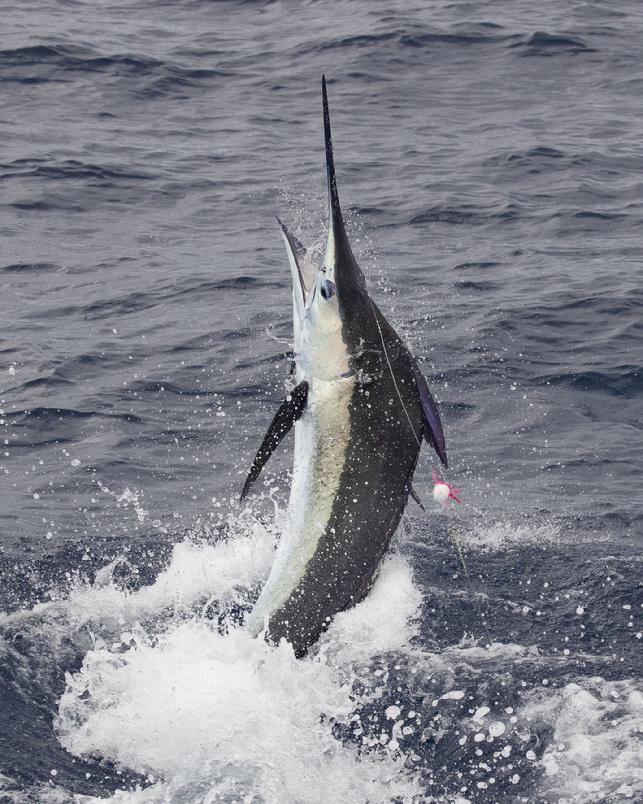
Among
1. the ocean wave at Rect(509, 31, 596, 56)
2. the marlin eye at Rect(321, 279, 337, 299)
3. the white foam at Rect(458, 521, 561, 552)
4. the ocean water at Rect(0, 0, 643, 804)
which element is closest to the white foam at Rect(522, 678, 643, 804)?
the ocean water at Rect(0, 0, 643, 804)

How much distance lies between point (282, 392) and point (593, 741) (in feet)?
15.9

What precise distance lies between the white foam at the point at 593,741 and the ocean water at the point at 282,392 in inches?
0.6

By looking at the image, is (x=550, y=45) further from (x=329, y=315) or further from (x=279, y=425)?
(x=279, y=425)

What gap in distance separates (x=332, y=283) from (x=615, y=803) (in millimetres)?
2278

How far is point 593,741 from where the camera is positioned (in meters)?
5.26

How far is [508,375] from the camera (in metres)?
9.94

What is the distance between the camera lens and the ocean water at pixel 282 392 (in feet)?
17.7

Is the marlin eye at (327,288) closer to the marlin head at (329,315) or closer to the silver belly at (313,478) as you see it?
the marlin head at (329,315)

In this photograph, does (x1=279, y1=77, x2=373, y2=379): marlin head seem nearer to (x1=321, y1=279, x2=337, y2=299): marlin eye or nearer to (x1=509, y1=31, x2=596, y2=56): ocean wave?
(x1=321, y1=279, x2=337, y2=299): marlin eye

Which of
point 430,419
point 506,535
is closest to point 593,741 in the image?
point 430,419

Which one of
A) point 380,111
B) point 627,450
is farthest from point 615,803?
point 380,111

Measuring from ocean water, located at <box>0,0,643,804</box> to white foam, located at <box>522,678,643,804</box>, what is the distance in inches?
0.6

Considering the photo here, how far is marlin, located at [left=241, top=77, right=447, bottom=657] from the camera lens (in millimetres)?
5332

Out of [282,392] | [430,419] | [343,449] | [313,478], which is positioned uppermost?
[430,419]
